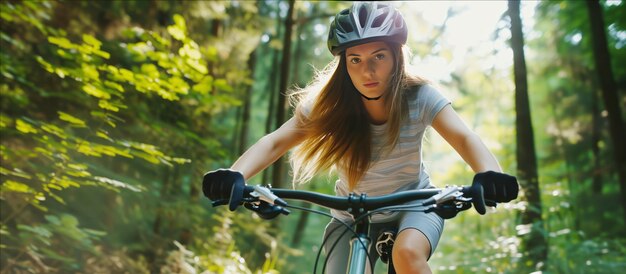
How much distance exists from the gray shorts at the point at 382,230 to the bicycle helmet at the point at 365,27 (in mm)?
896

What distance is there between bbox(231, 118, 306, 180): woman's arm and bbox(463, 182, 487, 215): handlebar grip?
1057mm

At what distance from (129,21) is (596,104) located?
12166 mm

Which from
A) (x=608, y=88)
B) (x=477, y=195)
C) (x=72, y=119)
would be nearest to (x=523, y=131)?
(x=608, y=88)

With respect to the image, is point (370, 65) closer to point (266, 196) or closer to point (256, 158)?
point (256, 158)

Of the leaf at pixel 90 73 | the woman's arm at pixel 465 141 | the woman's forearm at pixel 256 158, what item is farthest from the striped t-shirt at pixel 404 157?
the leaf at pixel 90 73

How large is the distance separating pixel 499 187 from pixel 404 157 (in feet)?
3.14

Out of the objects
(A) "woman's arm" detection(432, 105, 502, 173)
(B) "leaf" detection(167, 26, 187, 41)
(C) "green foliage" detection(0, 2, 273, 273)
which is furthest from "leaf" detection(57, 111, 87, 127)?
(A) "woman's arm" detection(432, 105, 502, 173)

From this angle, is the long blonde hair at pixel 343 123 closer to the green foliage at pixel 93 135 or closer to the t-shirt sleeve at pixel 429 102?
the t-shirt sleeve at pixel 429 102

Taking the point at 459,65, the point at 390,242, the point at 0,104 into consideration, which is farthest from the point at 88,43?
the point at 459,65

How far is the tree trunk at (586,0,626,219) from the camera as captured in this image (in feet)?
31.2

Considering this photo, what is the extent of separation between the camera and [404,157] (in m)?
2.95

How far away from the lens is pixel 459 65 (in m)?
12.7

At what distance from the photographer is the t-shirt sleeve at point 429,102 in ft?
9.14

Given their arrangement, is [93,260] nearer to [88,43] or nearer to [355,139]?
[88,43]
